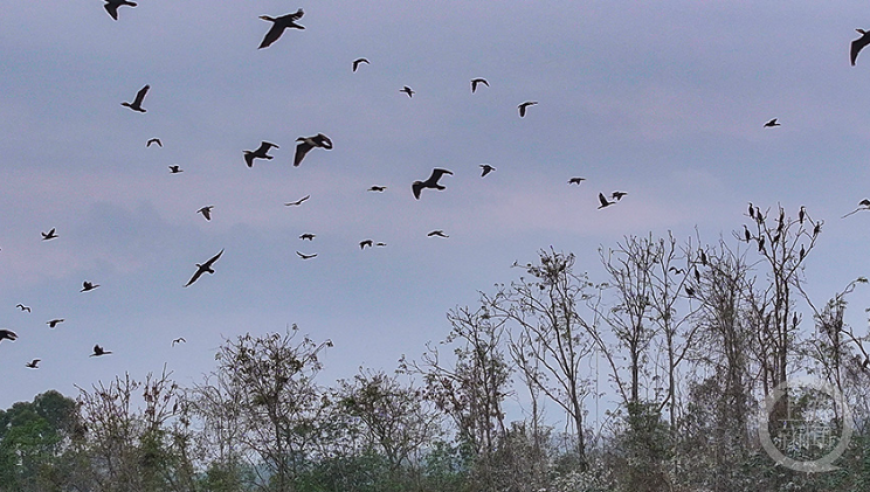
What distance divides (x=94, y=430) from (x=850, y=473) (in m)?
11.0

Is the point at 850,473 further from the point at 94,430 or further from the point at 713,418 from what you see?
the point at 94,430

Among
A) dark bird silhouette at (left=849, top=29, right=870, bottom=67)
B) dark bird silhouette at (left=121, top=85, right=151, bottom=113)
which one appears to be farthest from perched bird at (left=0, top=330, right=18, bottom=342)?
dark bird silhouette at (left=849, top=29, right=870, bottom=67)

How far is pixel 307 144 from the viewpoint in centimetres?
663

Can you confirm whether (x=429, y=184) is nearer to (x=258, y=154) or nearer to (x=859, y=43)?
(x=258, y=154)

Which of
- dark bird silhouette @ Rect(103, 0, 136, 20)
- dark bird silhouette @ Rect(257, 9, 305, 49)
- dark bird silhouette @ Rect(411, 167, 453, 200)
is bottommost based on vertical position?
dark bird silhouette @ Rect(411, 167, 453, 200)

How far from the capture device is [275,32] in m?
6.20

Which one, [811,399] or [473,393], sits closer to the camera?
[811,399]

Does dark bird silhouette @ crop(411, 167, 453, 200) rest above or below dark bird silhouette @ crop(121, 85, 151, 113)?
below

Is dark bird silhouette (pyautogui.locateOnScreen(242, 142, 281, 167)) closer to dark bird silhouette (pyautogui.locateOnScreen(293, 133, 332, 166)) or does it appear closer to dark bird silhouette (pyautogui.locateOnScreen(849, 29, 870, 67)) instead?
dark bird silhouette (pyautogui.locateOnScreen(293, 133, 332, 166))

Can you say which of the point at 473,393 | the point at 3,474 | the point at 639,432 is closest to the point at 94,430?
the point at 473,393

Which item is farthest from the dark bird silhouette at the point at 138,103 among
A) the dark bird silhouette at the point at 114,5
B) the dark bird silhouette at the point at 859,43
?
the dark bird silhouette at the point at 859,43

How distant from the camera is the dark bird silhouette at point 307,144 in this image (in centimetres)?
654

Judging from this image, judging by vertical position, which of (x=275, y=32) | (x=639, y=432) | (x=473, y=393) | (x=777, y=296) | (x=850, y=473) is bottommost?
(x=850, y=473)

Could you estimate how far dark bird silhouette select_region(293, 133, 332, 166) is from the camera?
257 inches
